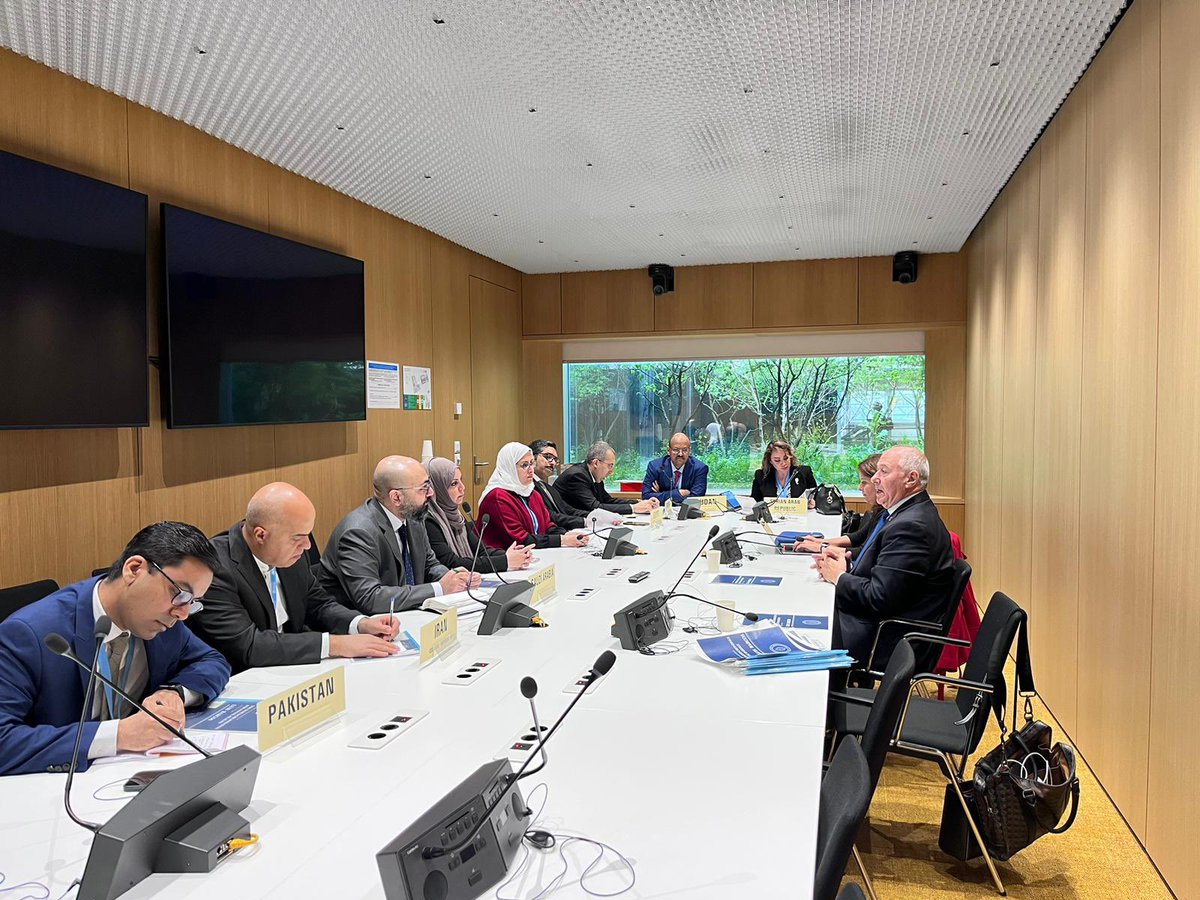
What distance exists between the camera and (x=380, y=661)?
8.73 ft

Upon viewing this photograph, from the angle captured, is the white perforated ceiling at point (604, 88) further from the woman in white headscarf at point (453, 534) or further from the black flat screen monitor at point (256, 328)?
the woman in white headscarf at point (453, 534)

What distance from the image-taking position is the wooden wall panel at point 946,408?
26.2 feet

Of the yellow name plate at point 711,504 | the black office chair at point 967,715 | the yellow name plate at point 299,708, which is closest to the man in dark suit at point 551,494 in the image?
the yellow name plate at point 711,504

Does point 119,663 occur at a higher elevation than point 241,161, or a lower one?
lower

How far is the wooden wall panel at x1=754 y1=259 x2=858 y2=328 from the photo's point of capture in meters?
8.17

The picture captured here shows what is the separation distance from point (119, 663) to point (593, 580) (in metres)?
2.15

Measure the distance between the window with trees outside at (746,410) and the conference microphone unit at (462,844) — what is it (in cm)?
756

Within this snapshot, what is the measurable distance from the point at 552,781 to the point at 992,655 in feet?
5.63

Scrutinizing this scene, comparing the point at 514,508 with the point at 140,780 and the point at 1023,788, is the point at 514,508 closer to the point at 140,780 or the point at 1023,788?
the point at 1023,788

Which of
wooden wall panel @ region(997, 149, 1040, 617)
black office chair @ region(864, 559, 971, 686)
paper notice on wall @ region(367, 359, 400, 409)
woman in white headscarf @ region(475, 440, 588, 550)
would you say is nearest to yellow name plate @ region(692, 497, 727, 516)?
woman in white headscarf @ region(475, 440, 588, 550)

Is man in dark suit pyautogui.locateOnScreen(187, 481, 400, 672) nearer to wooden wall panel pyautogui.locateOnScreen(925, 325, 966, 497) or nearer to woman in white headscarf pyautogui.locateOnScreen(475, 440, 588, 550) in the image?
woman in white headscarf pyautogui.locateOnScreen(475, 440, 588, 550)

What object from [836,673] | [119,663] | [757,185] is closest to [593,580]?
[836,673]

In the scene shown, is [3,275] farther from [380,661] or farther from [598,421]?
[598,421]

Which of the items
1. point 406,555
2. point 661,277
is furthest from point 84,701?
point 661,277
